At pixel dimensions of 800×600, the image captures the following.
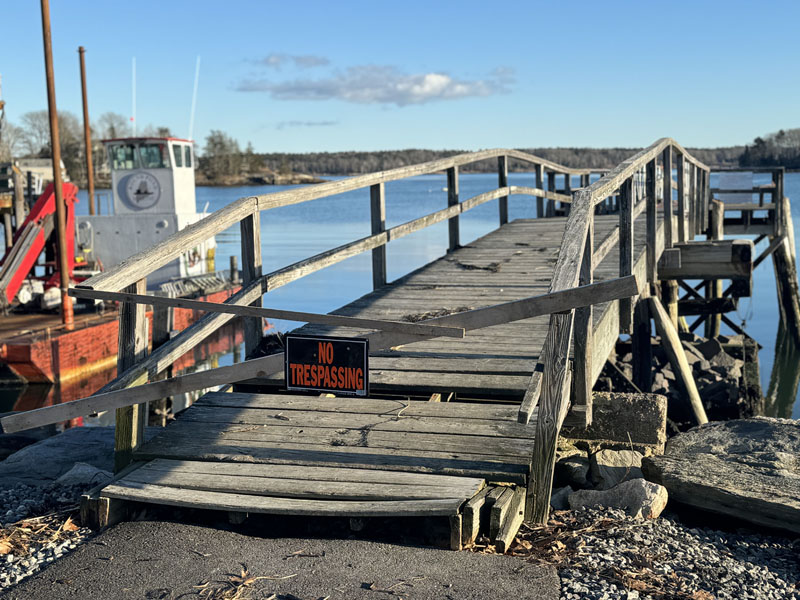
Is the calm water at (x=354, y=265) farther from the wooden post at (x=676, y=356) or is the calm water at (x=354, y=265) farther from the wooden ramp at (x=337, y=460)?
the wooden ramp at (x=337, y=460)

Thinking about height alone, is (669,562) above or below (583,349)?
below

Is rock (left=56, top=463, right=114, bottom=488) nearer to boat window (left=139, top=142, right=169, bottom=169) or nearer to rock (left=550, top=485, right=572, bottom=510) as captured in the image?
rock (left=550, top=485, right=572, bottom=510)

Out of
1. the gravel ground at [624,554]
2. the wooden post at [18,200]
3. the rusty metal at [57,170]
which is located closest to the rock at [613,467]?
the gravel ground at [624,554]

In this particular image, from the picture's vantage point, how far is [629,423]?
5.63m

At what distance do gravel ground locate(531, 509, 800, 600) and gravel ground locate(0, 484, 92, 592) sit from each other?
220 cm

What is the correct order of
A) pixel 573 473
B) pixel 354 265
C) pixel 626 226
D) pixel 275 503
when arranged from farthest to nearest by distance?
pixel 354 265 < pixel 626 226 < pixel 573 473 < pixel 275 503

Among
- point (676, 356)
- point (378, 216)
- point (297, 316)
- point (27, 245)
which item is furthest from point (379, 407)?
point (27, 245)

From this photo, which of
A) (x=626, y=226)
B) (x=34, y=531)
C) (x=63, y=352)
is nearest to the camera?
(x=34, y=531)

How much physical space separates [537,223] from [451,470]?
32.2 feet

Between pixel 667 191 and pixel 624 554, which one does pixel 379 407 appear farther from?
pixel 667 191

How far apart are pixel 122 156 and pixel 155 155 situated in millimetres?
1019

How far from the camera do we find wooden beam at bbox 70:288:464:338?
12.9 feet

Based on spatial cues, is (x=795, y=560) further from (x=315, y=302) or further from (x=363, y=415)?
(x=315, y=302)

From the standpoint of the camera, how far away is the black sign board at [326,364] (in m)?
3.99
